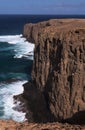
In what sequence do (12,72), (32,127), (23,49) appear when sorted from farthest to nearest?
1. (23,49)
2. (12,72)
3. (32,127)

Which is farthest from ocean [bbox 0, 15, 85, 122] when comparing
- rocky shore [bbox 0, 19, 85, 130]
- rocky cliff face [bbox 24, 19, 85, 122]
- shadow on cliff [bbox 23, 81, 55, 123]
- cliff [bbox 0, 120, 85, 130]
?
cliff [bbox 0, 120, 85, 130]

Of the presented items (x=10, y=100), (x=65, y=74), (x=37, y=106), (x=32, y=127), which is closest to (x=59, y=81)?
(x=65, y=74)

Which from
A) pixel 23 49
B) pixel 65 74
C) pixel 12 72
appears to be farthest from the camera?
pixel 23 49

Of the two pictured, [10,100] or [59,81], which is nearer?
[59,81]

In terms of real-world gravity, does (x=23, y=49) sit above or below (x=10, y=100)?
below

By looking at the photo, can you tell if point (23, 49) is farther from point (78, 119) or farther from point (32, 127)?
point (32, 127)

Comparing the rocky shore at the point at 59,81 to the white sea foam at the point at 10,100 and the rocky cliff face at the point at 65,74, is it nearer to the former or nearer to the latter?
the rocky cliff face at the point at 65,74

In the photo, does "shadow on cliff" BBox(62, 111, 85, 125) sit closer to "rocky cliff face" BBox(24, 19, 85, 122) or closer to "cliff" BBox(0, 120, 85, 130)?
"rocky cliff face" BBox(24, 19, 85, 122)

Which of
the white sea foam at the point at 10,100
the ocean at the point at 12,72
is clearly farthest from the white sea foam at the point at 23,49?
the white sea foam at the point at 10,100
